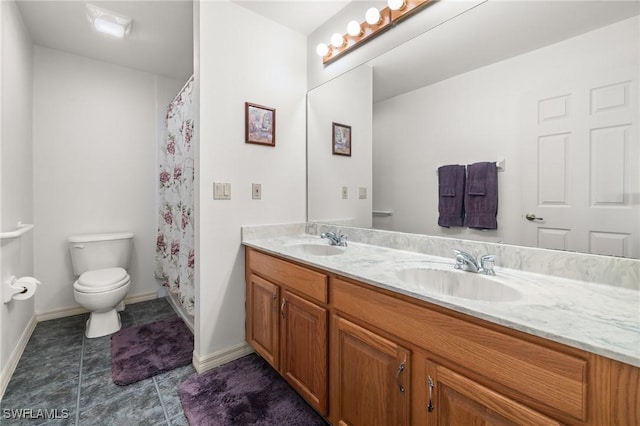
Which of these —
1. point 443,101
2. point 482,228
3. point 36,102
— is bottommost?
point 482,228

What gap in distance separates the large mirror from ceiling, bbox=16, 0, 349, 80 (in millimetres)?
613

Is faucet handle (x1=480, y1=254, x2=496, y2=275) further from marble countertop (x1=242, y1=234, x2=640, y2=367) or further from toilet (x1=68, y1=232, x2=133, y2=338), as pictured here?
toilet (x1=68, y1=232, x2=133, y2=338)

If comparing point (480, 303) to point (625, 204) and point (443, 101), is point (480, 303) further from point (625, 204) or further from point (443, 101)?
point (443, 101)

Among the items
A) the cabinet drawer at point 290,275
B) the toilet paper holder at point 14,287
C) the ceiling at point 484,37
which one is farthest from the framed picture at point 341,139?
the toilet paper holder at point 14,287

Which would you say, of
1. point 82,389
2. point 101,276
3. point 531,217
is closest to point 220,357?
point 82,389

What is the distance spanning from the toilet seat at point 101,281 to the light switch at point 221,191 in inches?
47.1

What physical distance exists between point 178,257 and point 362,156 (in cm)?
168

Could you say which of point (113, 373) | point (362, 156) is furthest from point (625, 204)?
point (113, 373)

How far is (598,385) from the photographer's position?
57 cm

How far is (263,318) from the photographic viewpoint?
66.1 inches

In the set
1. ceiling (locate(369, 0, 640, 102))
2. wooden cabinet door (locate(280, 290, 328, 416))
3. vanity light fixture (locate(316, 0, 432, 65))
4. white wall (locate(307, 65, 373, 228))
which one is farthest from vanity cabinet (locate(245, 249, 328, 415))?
vanity light fixture (locate(316, 0, 432, 65))

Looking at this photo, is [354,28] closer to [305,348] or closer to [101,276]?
[305,348]

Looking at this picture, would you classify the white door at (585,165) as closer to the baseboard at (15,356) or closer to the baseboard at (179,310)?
the baseboard at (179,310)

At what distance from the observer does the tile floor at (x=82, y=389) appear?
137 centimetres
